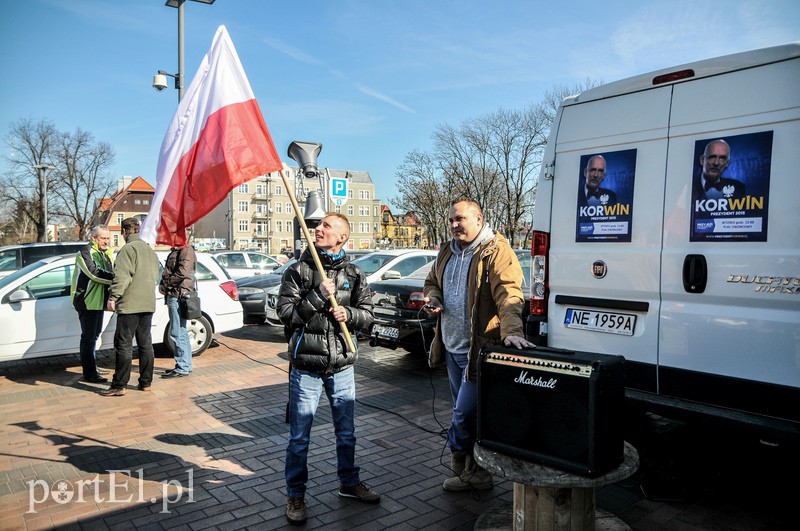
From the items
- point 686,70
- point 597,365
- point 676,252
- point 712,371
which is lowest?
point 712,371

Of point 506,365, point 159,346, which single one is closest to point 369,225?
point 159,346

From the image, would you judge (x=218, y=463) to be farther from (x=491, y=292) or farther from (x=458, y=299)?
(x=491, y=292)

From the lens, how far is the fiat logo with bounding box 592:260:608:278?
12.7ft

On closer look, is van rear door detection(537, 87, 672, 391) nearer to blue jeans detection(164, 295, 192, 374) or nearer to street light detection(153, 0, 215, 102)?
blue jeans detection(164, 295, 192, 374)

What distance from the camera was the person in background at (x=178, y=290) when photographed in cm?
735

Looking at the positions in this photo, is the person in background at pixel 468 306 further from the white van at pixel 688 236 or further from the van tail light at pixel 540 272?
the white van at pixel 688 236

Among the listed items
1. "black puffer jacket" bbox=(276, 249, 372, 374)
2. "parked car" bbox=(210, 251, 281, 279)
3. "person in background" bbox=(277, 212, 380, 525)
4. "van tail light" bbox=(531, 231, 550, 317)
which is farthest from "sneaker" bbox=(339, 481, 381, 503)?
"parked car" bbox=(210, 251, 281, 279)

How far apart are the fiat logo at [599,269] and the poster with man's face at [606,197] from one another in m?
0.16

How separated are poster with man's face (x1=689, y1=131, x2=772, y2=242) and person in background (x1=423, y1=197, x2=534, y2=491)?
3.80 ft

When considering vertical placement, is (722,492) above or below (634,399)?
below

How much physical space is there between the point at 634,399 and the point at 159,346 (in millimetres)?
7958

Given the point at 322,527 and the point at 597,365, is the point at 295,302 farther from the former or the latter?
the point at 597,365

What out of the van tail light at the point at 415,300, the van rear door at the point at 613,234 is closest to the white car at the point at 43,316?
the van tail light at the point at 415,300

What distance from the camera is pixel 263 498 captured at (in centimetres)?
384
